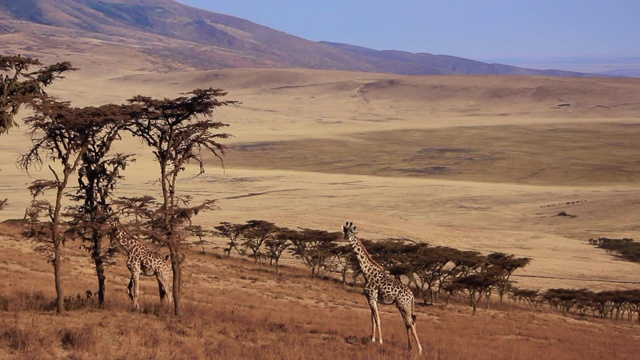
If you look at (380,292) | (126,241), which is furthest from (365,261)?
(126,241)

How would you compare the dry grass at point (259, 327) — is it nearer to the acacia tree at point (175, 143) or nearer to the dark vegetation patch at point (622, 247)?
the acacia tree at point (175, 143)

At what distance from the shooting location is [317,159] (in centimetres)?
Result: 11700

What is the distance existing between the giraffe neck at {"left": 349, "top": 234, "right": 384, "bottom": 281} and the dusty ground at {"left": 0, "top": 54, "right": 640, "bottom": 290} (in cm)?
2166

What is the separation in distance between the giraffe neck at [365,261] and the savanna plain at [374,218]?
1.50 metres

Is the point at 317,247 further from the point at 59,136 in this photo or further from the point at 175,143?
the point at 59,136

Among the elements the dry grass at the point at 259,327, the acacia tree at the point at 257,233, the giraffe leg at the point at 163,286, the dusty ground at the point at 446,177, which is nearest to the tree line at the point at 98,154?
the giraffe leg at the point at 163,286

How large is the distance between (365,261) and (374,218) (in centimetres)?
4952

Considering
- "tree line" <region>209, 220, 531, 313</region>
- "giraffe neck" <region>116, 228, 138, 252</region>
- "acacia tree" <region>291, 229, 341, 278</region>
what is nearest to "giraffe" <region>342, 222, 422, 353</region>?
"giraffe neck" <region>116, 228, 138, 252</region>

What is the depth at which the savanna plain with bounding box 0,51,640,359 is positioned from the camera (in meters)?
15.2

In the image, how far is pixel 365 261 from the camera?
16.5 metres

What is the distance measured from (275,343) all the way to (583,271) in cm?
3969

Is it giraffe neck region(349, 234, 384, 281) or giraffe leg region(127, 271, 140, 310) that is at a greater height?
giraffe neck region(349, 234, 384, 281)

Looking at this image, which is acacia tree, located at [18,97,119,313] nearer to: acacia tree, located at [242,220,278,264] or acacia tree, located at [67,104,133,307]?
acacia tree, located at [67,104,133,307]

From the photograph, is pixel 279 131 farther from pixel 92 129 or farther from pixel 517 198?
pixel 92 129
